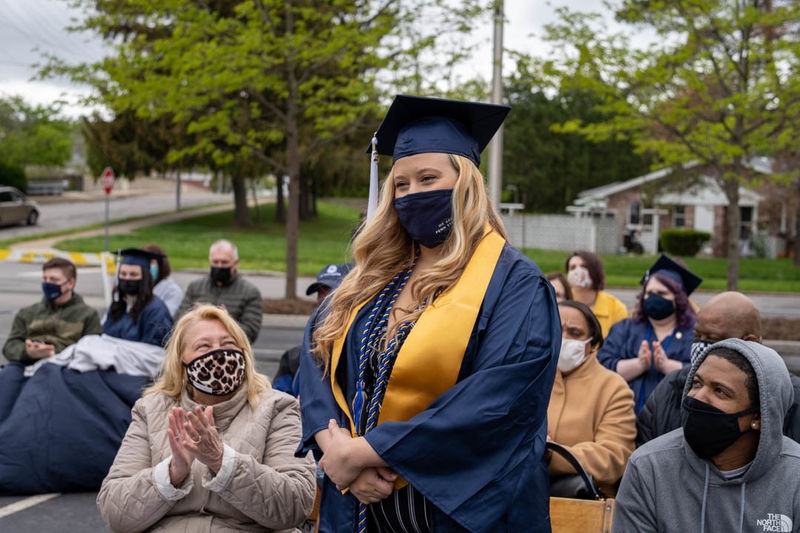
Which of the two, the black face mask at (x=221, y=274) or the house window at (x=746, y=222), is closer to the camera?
the black face mask at (x=221, y=274)

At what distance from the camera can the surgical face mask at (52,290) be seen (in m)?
6.44

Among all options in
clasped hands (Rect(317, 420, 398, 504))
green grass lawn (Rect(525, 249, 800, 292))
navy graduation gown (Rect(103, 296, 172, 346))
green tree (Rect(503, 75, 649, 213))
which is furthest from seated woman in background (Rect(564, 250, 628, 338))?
green tree (Rect(503, 75, 649, 213))

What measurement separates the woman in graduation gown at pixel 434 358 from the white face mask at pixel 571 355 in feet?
5.33

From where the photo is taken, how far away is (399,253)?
282 cm

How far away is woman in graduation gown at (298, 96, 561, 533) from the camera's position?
2.34m

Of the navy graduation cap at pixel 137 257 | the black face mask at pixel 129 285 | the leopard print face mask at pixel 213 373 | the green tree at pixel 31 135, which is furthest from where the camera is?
the green tree at pixel 31 135

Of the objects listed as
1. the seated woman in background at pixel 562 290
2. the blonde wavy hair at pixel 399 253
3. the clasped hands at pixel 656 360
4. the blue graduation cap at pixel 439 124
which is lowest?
the clasped hands at pixel 656 360

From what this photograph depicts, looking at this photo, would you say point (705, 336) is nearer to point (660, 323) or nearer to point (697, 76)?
point (660, 323)

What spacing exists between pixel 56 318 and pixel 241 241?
29.3 metres

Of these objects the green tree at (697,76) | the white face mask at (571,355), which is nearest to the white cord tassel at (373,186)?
the white face mask at (571,355)

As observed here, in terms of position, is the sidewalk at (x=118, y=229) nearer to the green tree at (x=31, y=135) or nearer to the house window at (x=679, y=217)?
the green tree at (x=31, y=135)

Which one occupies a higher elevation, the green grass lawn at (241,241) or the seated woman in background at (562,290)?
the seated woman in background at (562,290)

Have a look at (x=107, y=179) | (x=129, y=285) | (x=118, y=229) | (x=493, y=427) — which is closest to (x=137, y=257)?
(x=129, y=285)

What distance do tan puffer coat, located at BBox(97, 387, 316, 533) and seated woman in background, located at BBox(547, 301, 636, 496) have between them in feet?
4.37
